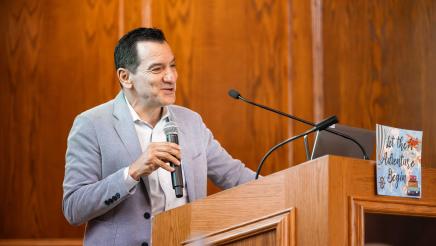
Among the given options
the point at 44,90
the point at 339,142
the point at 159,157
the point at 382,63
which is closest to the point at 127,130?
the point at 159,157

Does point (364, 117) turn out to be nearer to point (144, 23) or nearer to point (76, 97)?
point (144, 23)

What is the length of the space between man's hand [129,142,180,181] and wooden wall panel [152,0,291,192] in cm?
146

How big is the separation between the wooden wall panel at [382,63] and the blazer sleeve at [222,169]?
1137 millimetres

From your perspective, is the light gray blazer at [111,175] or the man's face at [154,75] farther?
the man's face at [154,75]

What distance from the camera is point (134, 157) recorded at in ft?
8.74

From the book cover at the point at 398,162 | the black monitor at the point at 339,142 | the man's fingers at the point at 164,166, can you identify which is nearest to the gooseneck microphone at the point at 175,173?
the man's fingers at the point at 164,166

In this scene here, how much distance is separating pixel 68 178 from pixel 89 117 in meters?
0.25

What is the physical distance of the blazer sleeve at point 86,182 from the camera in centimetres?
245

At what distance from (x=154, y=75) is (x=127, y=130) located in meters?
0.23

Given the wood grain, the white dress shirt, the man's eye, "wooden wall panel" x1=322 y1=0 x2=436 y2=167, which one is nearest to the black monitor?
the white dress shirt

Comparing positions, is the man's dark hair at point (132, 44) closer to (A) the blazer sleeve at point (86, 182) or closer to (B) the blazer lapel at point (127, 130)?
(B) the blazer lapel at point (127, 130)

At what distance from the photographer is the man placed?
2498 millimetres

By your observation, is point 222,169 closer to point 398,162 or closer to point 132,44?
point 132,44

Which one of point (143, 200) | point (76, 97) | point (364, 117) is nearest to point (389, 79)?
point (364, 117)
